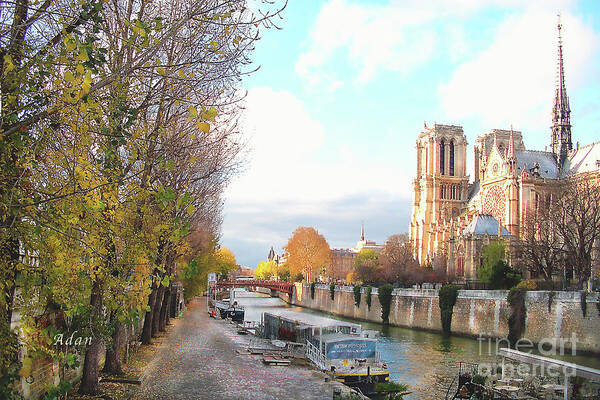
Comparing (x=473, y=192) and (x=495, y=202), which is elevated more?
(x=473, y=192)

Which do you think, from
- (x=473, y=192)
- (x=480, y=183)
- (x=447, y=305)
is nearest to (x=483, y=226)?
(x=447, y=305)

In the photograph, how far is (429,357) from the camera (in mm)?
36688

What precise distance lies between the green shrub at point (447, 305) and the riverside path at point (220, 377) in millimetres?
25589

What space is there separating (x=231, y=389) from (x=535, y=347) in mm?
27281

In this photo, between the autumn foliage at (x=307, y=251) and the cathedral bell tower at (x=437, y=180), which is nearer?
the autumn foliage at (x=307, y=251)

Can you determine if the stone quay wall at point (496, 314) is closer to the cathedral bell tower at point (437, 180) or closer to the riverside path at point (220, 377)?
the riverside path at point (220, 377)

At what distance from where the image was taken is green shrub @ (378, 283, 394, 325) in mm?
61969

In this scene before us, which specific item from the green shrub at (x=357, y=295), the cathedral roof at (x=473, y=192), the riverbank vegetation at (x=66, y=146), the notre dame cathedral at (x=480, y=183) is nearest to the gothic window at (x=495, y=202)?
the notre dame cathedral at (x=480, y=183)

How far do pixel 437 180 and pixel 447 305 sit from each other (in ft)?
241

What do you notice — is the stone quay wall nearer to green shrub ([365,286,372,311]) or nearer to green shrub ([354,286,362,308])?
green shrub ([365,286,372,311])

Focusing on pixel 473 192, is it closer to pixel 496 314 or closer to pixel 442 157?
→ pixel 442 157

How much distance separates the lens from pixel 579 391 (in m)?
20.1

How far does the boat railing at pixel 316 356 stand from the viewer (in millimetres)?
26130

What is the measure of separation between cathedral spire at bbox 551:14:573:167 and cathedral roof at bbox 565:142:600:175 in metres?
6.01
